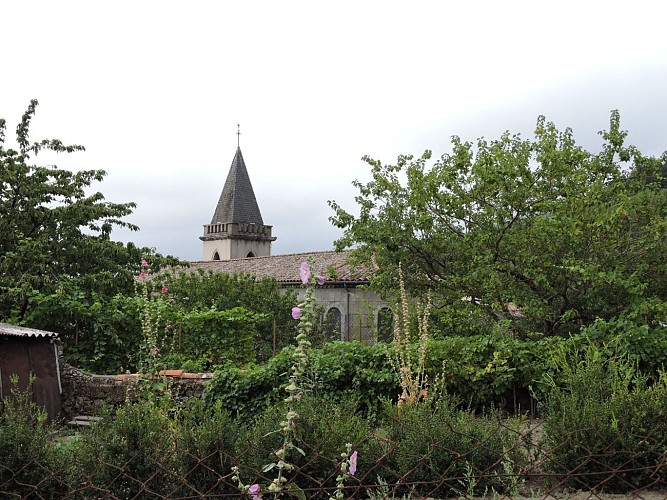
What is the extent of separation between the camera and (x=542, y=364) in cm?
836

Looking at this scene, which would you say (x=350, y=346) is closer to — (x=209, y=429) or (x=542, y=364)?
(x=542, y=364)

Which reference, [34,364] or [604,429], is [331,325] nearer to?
[34,364]

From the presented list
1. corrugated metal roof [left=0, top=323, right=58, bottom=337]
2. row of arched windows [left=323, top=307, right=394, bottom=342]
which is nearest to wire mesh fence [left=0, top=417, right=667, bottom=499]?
corrugated metal roof [left=0, top=323, right=58, bottom=337]

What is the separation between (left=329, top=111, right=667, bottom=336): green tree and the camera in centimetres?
1134

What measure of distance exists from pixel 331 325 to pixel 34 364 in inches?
591

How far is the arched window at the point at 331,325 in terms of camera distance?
23831 millimetres

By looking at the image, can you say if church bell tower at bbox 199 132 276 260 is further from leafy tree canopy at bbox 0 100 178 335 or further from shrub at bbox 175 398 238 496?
shrub at bbox 175 398 238 496

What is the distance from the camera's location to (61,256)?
56.0 feet

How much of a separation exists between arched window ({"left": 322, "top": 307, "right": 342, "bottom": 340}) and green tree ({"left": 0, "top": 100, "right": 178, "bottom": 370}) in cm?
629

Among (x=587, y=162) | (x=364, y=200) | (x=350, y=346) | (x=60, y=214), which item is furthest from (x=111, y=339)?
(x=587, y=162)

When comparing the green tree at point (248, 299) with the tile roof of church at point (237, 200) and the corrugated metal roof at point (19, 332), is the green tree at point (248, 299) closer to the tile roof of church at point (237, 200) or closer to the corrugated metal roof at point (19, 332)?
the corrugated metal roof at point (19, 332)

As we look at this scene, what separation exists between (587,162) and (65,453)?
12090 millimetres

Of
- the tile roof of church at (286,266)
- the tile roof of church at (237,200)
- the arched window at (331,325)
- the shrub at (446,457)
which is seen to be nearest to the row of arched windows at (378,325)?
the arched window at (331,325)

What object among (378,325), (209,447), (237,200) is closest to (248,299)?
(378,325)
